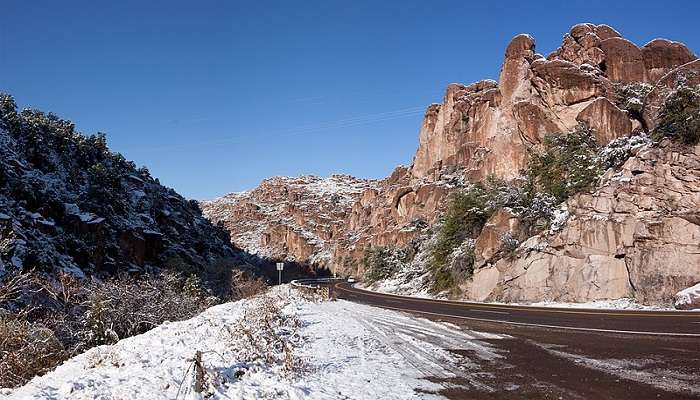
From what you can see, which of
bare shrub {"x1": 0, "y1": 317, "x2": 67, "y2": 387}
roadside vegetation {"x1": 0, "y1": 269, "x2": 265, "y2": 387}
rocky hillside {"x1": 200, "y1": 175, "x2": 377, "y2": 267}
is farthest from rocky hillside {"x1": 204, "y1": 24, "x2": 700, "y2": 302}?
rocky hillside {"x1": 200, "y1": 175, "x2": 377, "y2": 267}

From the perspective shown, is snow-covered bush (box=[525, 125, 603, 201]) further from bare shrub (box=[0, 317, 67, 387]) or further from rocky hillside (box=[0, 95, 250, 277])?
rocky hillside (box=[0, 95, 250, 277])

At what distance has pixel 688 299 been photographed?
18.6 meters

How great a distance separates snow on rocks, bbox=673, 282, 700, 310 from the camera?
18323mm

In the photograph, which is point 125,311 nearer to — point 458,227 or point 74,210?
point 458,227

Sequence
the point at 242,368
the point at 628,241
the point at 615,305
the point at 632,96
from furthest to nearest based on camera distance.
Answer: the point at 632,96 < the point at 628,241 < the point at 615,305 < the point at 242,368

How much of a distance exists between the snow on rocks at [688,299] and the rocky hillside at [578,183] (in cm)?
169

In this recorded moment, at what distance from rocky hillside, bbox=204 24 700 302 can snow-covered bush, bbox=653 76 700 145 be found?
11cm

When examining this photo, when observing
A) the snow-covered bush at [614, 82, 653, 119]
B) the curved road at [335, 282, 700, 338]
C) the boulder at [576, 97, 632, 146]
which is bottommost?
the curved road at [335, 282, 700, 338]

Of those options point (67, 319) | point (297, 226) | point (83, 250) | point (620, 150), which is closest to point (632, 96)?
point (620, 150)

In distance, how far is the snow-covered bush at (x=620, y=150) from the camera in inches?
1069

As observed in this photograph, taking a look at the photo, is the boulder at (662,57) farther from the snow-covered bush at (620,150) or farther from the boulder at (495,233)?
the boulder at (495,233)

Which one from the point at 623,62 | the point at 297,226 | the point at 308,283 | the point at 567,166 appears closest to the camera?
the point at 567,166

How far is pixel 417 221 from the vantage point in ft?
235

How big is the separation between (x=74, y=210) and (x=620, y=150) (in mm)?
43920
